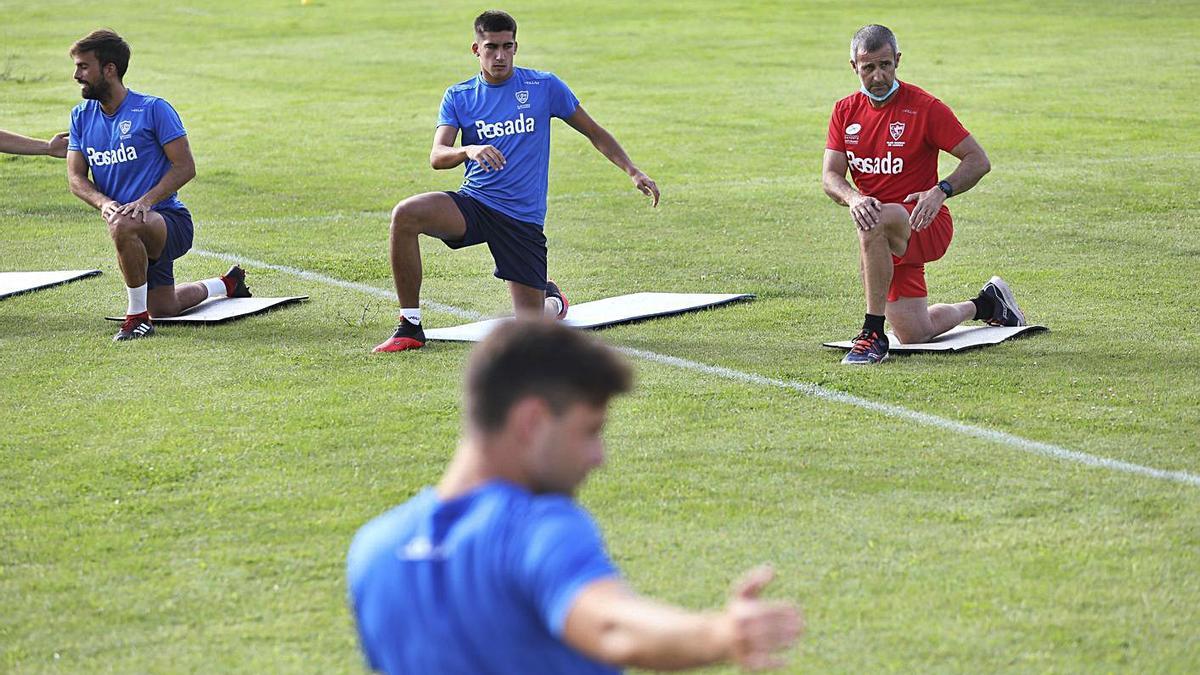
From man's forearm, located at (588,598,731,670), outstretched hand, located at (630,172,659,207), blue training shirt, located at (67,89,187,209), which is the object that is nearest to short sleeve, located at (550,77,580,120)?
outstretched hand, located at (630,172,659,207)

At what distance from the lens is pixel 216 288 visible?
1157cm

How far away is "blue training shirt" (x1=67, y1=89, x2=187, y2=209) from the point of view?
10852mm

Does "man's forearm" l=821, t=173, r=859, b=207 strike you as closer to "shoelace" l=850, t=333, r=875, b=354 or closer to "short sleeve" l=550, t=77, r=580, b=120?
"shoelace" l=850, t=333, r=875, b=354

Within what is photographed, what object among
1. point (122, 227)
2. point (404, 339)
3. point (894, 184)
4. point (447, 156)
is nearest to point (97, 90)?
→ point (122, 227)

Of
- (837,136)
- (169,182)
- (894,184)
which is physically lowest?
(169,182)

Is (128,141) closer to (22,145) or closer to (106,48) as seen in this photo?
(106,48)

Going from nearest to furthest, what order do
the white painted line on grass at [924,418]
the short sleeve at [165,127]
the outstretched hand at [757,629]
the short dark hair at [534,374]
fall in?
the outstretched hand at [757,629] → the short dark hair at [534,374] → the white painted line on grass at [924,418] → the short sleeve at [165,127]

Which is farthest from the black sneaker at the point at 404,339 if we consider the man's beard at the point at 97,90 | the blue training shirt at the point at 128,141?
the man's beard at the point at 97,90

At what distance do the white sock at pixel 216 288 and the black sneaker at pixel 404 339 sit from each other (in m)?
2.11

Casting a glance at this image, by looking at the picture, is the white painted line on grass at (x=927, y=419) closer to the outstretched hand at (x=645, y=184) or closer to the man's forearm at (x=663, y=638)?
the outstretched hand at (x=645, y=184)

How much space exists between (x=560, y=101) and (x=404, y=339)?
1.82 metres

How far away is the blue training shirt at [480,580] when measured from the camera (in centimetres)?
282

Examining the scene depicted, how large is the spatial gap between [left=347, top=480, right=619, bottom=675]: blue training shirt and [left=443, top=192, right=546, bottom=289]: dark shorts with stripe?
718 centimetres

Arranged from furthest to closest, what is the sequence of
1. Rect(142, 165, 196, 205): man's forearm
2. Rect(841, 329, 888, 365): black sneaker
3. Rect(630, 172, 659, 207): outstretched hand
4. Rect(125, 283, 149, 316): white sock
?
Rect(142, 165, 196, 205): man's forearm → Rect(125, 283, 149, 316): white sock → Rect(630, 172, 659, 207): outstretched hand → Rect(841, 329, 888, 365): black sneaker
